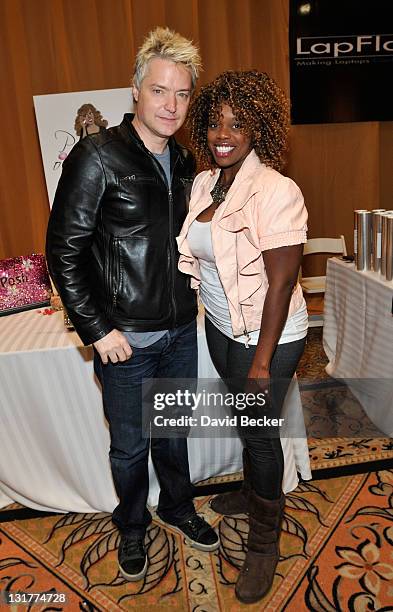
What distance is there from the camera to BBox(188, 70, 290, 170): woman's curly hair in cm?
129

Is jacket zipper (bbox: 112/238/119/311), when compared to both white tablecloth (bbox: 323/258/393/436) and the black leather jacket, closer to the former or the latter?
the black leather jacket

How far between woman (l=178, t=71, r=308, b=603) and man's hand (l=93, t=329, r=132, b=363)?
28 centimetres

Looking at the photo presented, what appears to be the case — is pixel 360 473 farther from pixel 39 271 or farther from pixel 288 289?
pixel 39 271

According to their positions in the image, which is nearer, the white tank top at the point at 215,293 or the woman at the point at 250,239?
the woman at the point at 250,239

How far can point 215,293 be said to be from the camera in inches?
57.7

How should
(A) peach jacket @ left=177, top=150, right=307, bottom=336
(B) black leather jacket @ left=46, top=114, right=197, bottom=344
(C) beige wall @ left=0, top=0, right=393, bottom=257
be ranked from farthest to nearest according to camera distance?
(C) beige wall @ left=0, top=0, right=393, bottom=257 → (B) black leather jacket @ left=46, top=114, right=197, bottom=344 → (A) peach jacket @ left=177, top=150, right=307, bottom=336

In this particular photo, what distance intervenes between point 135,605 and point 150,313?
0.95 m

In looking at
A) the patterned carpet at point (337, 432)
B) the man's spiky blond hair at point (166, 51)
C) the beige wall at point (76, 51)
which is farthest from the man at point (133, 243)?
the beige wall at point (76, 51)

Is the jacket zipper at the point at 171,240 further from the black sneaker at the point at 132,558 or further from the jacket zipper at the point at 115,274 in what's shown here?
the black sneaker at the point at 132,558

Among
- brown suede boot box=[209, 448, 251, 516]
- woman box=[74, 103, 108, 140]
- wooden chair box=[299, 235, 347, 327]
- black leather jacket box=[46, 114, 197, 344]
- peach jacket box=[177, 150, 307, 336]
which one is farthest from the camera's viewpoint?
wooden chair box=[299, 235, 347, 327]

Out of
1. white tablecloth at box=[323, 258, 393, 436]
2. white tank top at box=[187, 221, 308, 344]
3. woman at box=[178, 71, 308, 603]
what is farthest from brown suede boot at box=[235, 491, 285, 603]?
white tablecloth at box=[323, 258, 393, 436]

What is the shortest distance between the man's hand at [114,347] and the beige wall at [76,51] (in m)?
2.59

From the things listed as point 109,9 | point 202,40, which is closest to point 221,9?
point 202,40

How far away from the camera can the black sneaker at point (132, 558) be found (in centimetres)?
170
